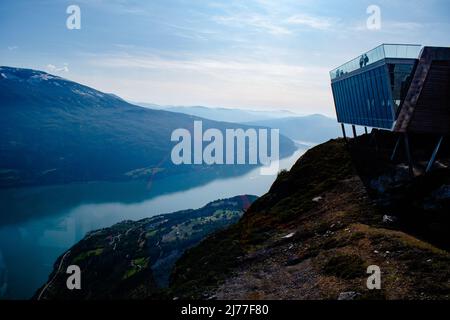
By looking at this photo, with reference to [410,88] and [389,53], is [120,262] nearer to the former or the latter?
[389,53]

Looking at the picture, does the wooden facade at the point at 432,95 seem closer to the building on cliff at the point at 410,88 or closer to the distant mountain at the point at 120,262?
the building on cliff at the point at 410,88

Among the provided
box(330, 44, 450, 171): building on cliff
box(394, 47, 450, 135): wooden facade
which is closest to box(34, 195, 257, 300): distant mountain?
box(330, 44, 450, 171): building on cliff

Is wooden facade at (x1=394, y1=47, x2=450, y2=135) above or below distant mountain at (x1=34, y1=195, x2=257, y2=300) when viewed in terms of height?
above

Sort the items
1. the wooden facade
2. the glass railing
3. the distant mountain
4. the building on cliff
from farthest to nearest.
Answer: the distant mountain, the glass railing, the building on cliff, the wooden facade

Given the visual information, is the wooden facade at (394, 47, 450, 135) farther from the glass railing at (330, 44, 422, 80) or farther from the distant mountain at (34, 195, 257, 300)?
the distant mountain at (34, 195, 257, 300)

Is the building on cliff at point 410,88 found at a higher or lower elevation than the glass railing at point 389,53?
lower

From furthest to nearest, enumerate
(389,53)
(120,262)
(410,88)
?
(120,262)
(389,53)
(410,88)

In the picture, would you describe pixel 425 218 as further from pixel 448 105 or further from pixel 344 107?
pixel 344 107

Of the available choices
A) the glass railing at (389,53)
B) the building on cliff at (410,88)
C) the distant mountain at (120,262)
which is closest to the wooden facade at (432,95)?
the building on cliff at (410,88)

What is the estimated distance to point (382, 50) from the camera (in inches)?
1629

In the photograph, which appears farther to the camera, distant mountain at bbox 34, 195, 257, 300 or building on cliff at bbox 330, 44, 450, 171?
distant mountain at bbox 34, 195, 257, 300

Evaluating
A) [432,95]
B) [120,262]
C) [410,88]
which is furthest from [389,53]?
[120,262]

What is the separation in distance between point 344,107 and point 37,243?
18371 cm
